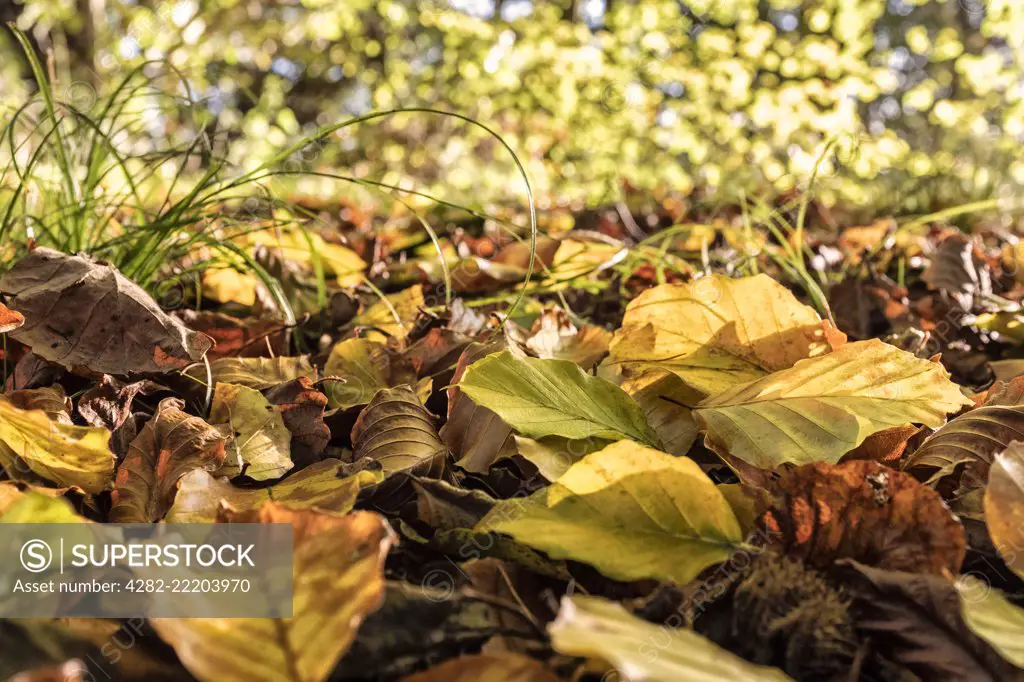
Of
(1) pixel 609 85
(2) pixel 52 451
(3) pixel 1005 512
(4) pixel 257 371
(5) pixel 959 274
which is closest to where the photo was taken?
(3) pixel 1005 512

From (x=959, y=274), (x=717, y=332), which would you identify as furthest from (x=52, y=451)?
(x=959, y=274)

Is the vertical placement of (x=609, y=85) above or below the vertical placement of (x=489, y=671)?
above

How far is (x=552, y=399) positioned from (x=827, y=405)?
23 cm

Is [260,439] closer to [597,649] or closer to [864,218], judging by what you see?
[597,649]

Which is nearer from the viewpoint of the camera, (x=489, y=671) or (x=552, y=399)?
(x=489, y=671)

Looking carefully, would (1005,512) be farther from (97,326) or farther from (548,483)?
(97,326)

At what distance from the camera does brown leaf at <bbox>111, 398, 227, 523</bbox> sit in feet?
2.19

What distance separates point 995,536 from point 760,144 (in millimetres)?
4872

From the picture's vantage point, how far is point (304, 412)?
794 mm

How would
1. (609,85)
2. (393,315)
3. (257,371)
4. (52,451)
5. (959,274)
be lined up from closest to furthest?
(52,451), (257,371), (393,315), (959,274), (609,85)

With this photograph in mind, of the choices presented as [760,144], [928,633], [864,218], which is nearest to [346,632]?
[928,633]

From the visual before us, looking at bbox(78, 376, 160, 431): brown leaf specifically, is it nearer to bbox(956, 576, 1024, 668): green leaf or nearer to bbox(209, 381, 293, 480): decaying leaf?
bbox(209, 381, 293, 480): decaying leaf

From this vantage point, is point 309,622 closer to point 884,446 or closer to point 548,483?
point 548,483

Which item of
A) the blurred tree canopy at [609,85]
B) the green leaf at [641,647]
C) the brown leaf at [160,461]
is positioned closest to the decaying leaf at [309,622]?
the green leaf at [641,647]
